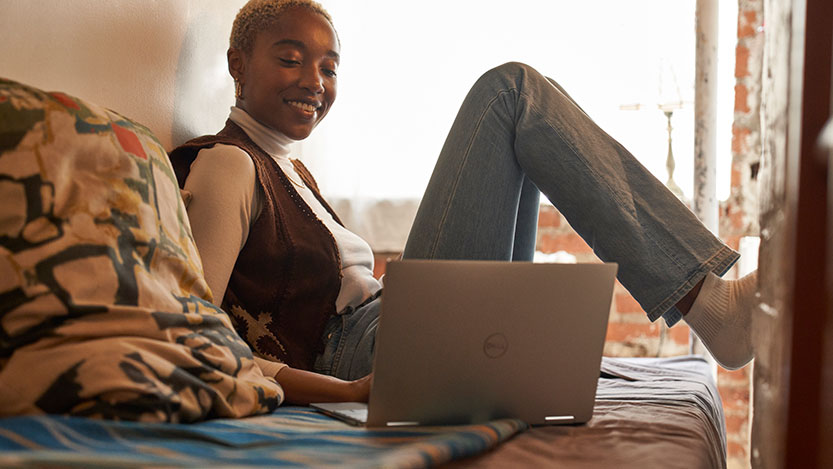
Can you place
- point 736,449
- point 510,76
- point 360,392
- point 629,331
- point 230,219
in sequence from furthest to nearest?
point 629,331
point 736,449
point 510,76
point 230,219
point 360,392

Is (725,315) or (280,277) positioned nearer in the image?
(725,315)

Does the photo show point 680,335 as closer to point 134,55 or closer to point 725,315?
point 725,315

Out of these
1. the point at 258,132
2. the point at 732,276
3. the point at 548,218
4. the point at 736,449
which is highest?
the point at 258,132

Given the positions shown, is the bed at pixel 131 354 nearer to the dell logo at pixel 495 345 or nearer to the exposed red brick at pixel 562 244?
the dell logo at pixel 495 345

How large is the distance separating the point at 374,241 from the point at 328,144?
33 centimetres

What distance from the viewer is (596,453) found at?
2.70 ft

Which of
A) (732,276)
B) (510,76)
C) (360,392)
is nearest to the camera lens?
(360,392)

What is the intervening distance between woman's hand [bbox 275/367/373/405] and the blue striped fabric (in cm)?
22

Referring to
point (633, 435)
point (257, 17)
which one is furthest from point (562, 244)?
point (633, 435)

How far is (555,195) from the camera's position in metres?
1.24

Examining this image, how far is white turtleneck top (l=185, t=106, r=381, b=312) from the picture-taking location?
1.17m

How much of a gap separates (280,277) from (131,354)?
19.7 inches

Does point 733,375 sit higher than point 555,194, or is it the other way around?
point 555,194

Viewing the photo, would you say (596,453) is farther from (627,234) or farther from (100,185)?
(100,185)
